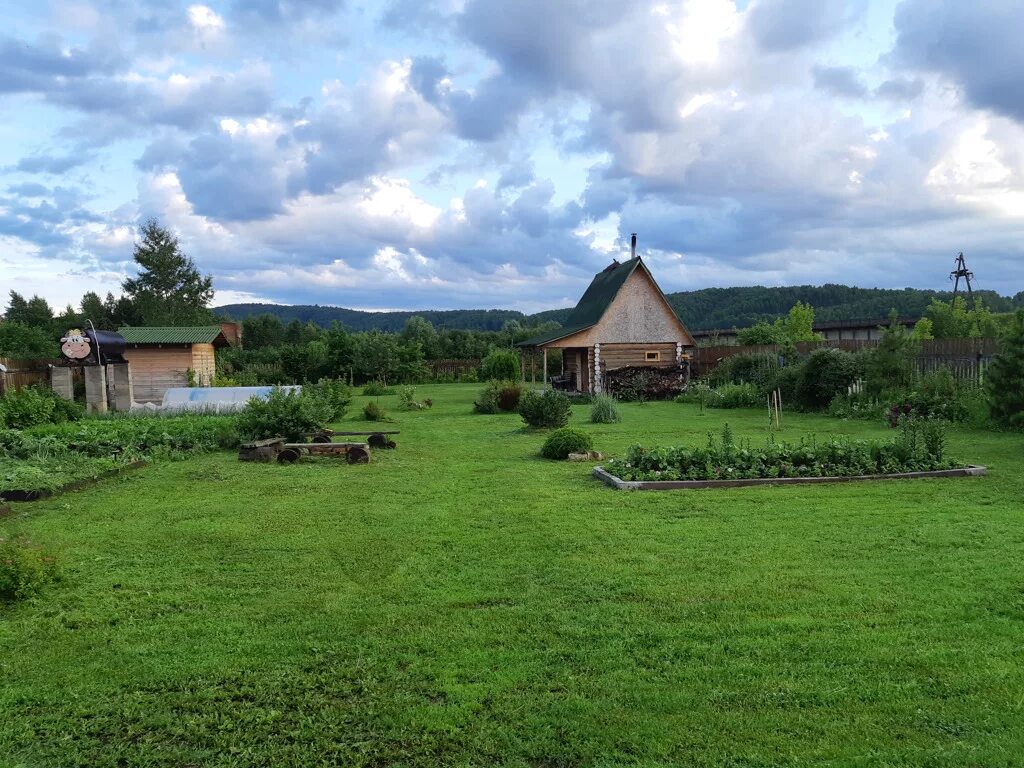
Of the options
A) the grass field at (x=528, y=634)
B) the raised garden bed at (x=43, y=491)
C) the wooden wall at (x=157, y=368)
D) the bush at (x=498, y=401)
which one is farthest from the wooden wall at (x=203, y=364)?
the grass field at (x=528, y=634)

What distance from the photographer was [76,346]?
72.4 feet

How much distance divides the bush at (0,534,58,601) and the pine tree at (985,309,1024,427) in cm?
1608

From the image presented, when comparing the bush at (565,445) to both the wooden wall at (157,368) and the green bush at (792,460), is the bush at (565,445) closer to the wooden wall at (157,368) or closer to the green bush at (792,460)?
the green bush at (792,460)

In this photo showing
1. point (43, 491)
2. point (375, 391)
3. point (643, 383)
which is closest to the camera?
point (43, 491)

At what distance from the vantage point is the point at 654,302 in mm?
31578

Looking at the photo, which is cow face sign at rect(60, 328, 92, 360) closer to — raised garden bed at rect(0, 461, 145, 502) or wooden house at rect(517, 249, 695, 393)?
raised garden bed at rect(0, 461, 145, 502)

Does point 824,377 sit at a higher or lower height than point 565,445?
higher

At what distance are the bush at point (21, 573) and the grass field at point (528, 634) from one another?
0.15 metres

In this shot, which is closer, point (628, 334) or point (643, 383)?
point (643, 383)

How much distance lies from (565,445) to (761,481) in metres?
3.65

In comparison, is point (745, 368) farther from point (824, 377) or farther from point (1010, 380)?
point (1010, 380)

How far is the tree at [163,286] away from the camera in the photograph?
53.0 metres

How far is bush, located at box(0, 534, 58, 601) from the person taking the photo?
5.54 m

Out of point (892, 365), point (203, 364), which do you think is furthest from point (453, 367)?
point (892, 365)
